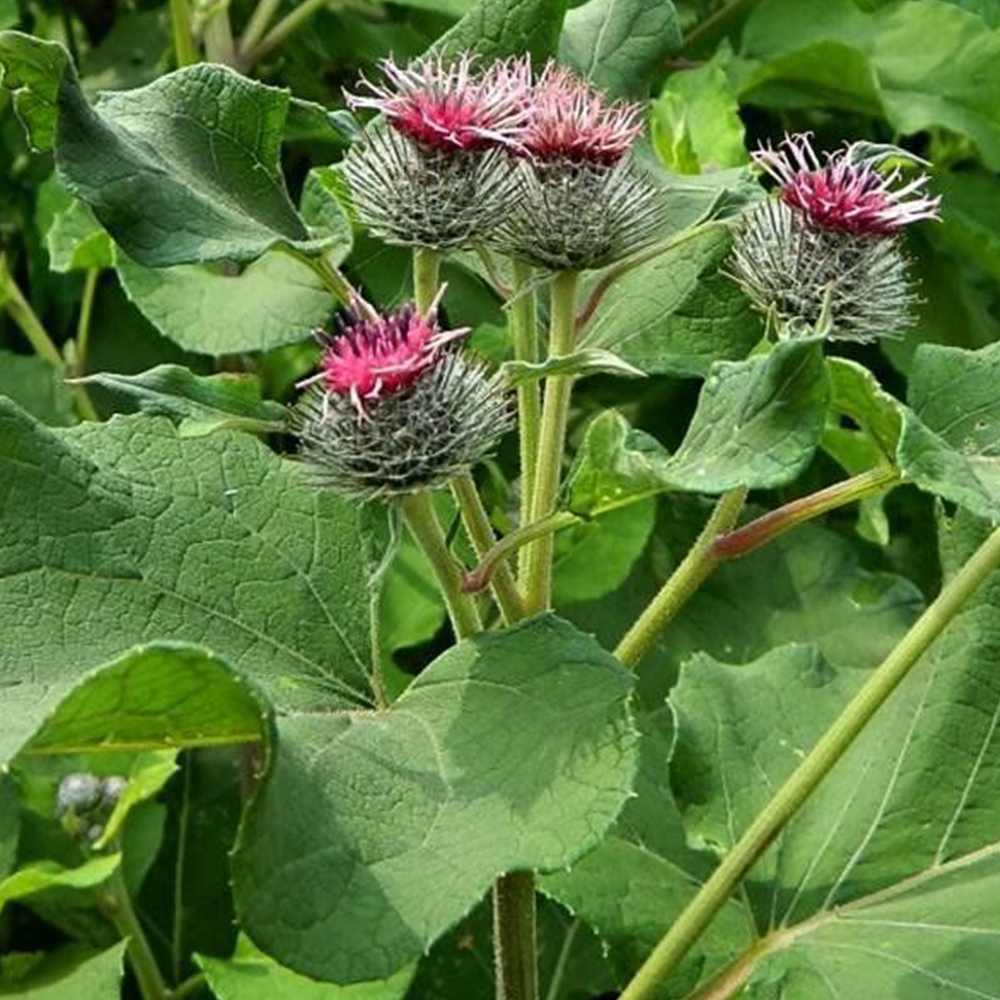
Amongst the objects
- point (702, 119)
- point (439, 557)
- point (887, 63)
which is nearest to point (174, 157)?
point (439, 557)

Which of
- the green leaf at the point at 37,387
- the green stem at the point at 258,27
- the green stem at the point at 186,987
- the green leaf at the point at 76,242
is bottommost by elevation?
the green stem at the point at 186,987

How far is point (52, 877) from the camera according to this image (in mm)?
1610

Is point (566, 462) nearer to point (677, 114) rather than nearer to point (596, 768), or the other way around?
point (677, 114)

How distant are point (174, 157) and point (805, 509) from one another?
47cm

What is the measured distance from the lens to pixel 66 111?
111 cm

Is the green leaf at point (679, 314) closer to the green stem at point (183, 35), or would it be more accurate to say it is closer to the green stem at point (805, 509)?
the green stem at point (805, 509)

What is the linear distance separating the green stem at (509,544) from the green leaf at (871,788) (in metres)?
0.35

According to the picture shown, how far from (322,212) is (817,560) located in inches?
28.3

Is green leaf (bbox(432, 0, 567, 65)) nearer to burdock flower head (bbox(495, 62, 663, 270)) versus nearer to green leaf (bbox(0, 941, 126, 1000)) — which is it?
burdock flower head (bbox(495, 62, 663, 270))

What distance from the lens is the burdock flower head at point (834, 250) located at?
3.94 ft

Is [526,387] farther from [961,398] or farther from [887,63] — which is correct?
[887,63]

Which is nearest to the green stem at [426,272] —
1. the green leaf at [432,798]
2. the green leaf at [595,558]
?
the green leaf at [432,798]

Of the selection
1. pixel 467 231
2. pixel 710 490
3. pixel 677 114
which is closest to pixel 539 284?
pixel 467 231

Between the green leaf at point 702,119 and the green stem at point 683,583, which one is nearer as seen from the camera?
the green stem at point 683,583
